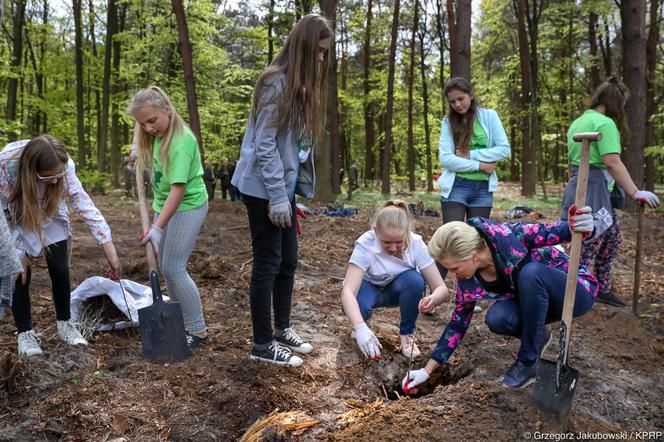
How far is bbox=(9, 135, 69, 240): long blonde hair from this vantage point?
9.25 ft

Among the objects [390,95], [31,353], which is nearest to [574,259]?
[31,353]

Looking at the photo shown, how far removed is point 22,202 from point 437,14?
17.4 meters

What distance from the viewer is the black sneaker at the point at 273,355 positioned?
2.95 metres

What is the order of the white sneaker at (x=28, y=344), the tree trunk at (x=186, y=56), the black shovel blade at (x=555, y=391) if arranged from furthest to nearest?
the tree trunk at (x=186, y=56) → the white sneaker at (x=28, y=344) → the black shovel blade at (x=555, y=391)

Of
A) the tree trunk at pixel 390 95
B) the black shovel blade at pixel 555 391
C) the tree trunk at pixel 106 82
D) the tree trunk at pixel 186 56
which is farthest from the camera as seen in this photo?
the tree trunk at pixel 106 82

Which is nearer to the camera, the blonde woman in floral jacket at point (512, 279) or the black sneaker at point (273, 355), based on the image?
the blonde woman in floral jacket at point (512, 279)

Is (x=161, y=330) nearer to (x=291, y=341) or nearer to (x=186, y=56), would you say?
(x=291, y=341)

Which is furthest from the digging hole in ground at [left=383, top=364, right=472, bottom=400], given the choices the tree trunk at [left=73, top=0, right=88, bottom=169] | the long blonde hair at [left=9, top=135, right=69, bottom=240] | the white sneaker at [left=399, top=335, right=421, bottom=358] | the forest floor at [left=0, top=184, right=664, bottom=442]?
the tree trunk at [left=73, top=0, right=88, bottom=169]

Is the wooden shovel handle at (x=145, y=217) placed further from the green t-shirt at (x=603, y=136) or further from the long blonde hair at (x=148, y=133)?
the green t-shirt at (x=603, y=136)

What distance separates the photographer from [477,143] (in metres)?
3.96

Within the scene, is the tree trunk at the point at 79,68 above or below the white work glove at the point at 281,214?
above

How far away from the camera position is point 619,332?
3637 mm

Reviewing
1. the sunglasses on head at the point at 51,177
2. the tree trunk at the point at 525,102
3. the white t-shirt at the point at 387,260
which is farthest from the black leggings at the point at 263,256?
the tree trunk at the point at 525,102

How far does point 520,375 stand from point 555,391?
39 centimetres
